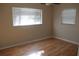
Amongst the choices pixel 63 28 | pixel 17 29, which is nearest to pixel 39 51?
pixel 17 29

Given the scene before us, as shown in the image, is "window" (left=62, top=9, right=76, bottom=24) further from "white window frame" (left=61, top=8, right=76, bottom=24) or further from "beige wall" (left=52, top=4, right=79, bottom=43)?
"beige wall" (left=52, top=4, right=79, bottom=43)

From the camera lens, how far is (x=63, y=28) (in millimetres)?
3902

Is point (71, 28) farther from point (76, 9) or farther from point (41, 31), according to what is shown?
point (41, 31)

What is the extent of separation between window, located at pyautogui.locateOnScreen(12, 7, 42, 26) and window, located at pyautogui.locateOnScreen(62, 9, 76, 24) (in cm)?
95

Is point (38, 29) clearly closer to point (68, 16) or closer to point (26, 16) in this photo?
point (26, 16)

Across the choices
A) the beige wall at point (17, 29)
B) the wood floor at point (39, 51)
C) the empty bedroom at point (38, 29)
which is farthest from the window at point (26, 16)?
the wood floor at point (39, 51)

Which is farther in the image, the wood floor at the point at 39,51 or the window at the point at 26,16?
the window at the point at 26,16

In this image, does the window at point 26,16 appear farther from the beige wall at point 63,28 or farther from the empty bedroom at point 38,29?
the beige wall at point 63,28

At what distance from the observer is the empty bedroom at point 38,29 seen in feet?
9.04

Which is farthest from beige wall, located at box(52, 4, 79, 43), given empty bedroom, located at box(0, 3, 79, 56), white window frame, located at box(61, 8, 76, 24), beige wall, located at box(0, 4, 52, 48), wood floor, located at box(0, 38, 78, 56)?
wood floor, located at box(0, 38, 78, 56)

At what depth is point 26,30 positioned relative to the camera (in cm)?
340

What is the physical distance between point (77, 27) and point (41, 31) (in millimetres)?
1389

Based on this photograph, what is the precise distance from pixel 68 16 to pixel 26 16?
160cm

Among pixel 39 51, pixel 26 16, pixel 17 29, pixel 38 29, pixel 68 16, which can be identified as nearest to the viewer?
pixel 39 51
